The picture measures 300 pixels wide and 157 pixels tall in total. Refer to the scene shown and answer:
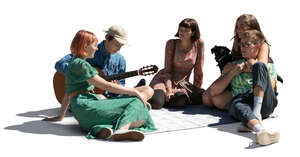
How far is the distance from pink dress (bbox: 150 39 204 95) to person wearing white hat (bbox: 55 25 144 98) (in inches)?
31.6

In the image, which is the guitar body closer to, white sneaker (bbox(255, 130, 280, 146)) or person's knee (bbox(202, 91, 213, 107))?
person's knee (bbox(202, 91, 213, 107))

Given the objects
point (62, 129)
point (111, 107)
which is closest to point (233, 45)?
point (111, 107)

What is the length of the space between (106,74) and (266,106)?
2.42 m

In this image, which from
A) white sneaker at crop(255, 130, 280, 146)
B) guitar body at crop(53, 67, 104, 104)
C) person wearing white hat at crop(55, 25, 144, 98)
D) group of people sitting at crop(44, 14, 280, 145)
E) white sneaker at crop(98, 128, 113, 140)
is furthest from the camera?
guitar body at crop(53, 67, 104, 104)

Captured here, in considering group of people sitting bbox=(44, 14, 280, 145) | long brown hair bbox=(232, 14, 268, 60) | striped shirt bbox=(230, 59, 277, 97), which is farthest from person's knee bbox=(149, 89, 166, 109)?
long brown hair bbox=(232, 14, 268, 60)

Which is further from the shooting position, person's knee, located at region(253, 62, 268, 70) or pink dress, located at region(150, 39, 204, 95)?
pink dress, located at region(150, 39, 204, 95)

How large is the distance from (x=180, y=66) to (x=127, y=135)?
251cm

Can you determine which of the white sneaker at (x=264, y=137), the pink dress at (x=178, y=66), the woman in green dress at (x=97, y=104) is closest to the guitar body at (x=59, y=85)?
the woman in green dress at (x=97, y=104)

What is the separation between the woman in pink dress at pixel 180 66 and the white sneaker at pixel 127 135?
185cm

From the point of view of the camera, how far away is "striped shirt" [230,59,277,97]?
6.11m

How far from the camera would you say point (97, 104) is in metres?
5.21

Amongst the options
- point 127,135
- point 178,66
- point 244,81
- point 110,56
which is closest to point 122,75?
point 110,56

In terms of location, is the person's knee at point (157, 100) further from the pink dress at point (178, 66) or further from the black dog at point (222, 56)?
the black dog at point (222, 56)

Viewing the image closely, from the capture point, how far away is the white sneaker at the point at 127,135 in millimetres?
4941
